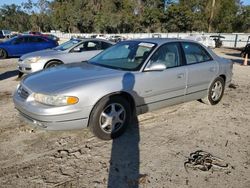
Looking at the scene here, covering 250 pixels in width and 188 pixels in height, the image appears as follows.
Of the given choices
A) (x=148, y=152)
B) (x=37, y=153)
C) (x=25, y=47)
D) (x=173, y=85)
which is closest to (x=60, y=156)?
(x=37, y=153)

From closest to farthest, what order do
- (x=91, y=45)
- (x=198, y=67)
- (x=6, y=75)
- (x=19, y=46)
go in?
(x=198, y=67) → (x=91, y=45) → (x=6, y=75) → (x=19, y=46)

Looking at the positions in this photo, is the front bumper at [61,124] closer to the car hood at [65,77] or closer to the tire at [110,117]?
the tire at [110,117]

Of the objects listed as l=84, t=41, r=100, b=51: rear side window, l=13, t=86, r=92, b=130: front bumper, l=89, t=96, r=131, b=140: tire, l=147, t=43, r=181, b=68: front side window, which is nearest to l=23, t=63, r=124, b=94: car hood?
l=13, t=86, r=92, b=130: front bumper

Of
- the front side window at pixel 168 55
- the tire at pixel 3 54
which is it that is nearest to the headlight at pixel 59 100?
the front side window at pixel 168 55

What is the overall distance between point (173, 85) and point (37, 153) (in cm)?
264

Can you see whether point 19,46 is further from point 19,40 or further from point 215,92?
point 215,92

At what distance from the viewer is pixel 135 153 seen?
405 centimetres

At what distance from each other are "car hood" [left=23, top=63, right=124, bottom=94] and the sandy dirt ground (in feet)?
2.80

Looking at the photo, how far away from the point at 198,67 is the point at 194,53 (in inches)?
13.0

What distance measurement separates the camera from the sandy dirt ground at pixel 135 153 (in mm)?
3383

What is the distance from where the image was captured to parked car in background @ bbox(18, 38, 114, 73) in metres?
8.97

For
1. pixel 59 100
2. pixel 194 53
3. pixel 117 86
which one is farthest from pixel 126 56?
pixel 59 100

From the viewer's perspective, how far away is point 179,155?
4.02 meters

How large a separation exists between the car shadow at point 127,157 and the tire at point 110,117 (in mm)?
150
